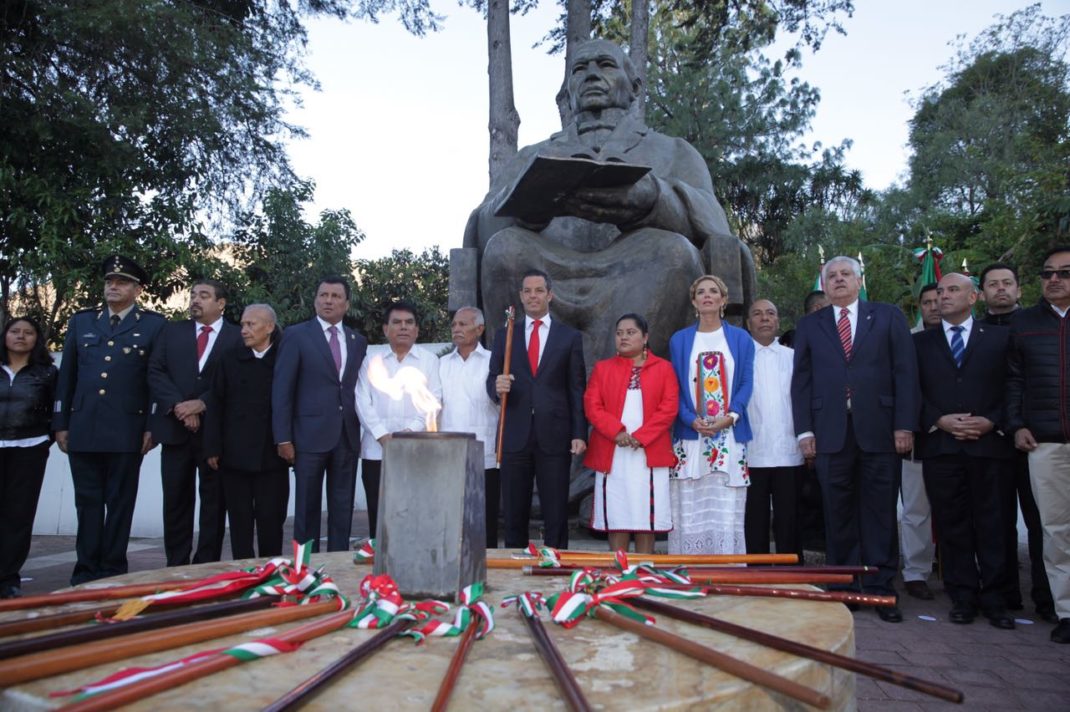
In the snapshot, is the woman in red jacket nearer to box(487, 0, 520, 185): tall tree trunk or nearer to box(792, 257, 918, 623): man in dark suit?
box(792, 257, 918, 623): man in dark suit

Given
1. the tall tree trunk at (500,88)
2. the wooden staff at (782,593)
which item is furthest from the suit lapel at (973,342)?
the tall tree trunk at (500,88)

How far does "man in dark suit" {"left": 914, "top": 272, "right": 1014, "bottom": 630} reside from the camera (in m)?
3.86

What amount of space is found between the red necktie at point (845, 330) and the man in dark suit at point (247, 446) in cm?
297

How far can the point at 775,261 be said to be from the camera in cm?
2633

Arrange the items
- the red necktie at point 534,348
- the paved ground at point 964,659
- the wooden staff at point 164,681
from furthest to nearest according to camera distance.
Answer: the red necktie at point 534,348 < the paved ground at point 964,659 < the wooden staff at point 164,681

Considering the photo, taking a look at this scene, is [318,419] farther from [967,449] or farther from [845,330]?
[967,449]

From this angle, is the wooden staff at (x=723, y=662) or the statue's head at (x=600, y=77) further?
the statue's head at (x=600, y=77)

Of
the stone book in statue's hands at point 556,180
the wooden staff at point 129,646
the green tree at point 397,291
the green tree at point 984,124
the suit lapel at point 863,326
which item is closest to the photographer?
the wooden staff at point 129,646

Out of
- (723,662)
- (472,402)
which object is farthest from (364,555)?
(472,402)

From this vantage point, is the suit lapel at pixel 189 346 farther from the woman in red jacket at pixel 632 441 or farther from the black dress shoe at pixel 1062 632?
the black dress shoe at pixel 1062 632

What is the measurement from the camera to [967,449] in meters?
3.93

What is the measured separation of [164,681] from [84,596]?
0.71m

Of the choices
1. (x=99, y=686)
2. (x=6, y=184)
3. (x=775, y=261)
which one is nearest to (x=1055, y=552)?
(x=99, y=686)

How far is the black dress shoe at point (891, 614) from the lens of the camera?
3781 millimetres
